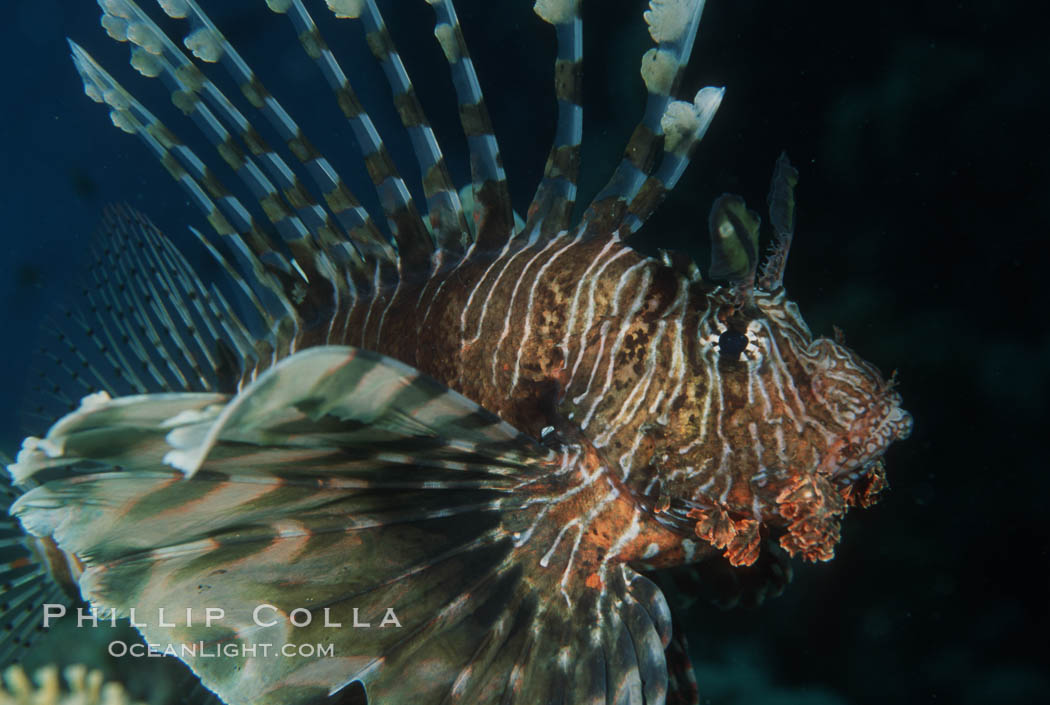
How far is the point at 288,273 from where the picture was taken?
11.6 feet

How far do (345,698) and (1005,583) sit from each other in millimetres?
3768

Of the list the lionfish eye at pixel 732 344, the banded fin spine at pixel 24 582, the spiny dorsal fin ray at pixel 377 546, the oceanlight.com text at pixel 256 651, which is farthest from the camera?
the banded fin spine at pixel 24 582

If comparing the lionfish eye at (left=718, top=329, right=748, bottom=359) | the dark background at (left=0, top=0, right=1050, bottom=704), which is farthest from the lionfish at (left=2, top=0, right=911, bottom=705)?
the dark background at (left=0, top=0, right=1050, bottom=704)

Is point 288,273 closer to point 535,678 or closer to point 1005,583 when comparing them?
point 535,678

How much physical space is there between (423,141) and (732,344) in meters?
1.72

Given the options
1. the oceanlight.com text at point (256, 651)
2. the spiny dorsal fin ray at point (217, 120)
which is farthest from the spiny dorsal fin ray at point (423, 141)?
the oceanlight.com text at point (256, 651)

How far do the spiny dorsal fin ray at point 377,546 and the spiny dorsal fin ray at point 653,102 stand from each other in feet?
3.65

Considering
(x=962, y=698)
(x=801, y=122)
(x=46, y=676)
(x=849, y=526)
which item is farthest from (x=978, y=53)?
(x=46, y=676)

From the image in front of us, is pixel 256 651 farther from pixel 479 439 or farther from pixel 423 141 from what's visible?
pixel 423 141

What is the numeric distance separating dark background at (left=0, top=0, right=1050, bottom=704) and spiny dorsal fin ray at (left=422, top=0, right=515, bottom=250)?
2052mm

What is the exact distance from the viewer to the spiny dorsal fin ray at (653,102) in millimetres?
2492

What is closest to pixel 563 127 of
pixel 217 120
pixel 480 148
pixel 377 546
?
pixel 480 148

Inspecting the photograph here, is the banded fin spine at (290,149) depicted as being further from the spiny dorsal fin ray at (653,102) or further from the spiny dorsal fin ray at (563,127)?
the spiny dorsal fin ray at (653,102)

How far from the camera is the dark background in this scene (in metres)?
3.58
